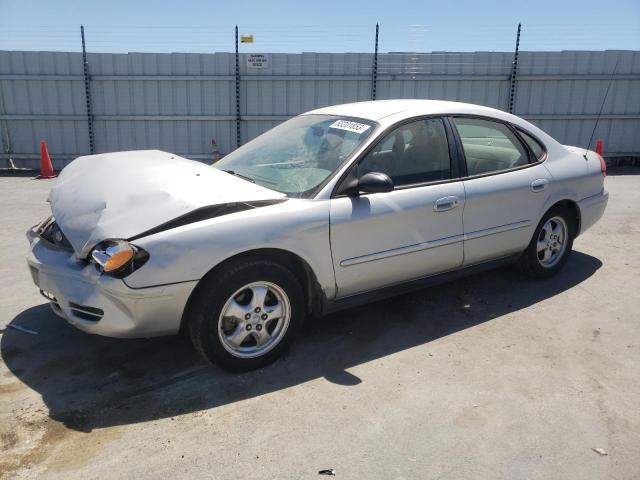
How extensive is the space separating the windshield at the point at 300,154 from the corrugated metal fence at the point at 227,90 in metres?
7.85

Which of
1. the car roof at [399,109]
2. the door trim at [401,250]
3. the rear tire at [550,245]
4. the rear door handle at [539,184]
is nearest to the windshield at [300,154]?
the car roof at [399,109]

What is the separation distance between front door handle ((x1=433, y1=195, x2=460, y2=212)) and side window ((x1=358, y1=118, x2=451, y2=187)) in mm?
167

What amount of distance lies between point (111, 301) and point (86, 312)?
225 mm

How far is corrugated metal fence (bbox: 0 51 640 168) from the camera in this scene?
1189 cm

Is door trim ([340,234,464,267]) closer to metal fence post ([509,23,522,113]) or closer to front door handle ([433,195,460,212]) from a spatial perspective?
front door handle ([433,195,460,212])

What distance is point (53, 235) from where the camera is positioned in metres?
3.63

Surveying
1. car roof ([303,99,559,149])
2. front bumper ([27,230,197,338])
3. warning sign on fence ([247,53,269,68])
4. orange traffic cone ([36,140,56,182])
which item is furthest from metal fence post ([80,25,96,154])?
front bumper ([27,230,197,338])

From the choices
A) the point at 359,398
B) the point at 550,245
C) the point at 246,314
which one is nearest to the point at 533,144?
the point at 550,245

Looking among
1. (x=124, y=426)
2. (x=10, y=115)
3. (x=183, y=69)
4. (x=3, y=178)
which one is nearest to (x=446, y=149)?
(x=124, y=426)

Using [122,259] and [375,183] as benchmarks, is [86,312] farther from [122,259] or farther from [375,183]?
[375,183]

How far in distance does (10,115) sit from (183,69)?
375cm

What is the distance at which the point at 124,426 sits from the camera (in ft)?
9.62

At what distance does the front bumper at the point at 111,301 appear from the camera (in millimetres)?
3045

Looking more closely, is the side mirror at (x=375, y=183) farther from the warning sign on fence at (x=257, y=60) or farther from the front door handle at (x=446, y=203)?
the warning sign on fence at (x=257, y=60)
